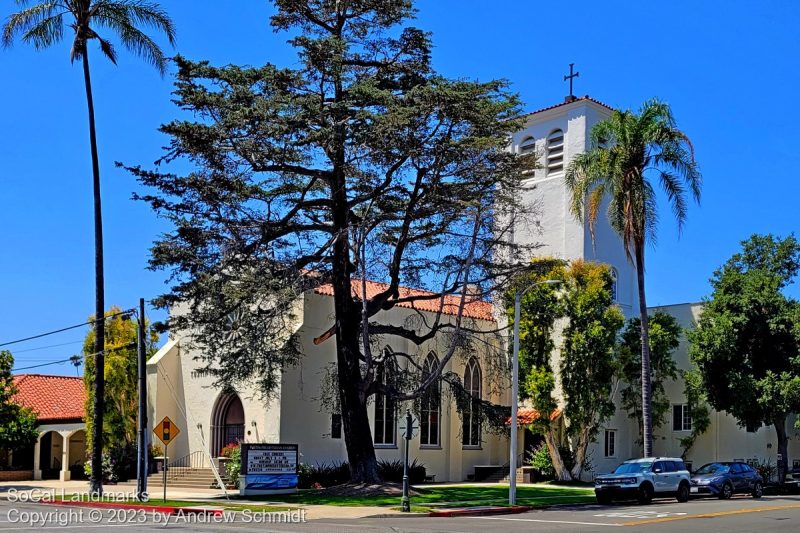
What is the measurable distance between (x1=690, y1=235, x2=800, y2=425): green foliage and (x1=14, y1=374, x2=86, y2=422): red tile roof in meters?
29.4

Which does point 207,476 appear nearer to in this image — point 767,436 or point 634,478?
point 634,478

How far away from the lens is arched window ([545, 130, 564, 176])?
142ft

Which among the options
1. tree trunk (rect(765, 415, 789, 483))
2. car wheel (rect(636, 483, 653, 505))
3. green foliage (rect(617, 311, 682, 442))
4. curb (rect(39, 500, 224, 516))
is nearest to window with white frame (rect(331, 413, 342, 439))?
A: curb (rect(39, 500, 224, 516))

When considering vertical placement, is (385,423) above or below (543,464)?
above

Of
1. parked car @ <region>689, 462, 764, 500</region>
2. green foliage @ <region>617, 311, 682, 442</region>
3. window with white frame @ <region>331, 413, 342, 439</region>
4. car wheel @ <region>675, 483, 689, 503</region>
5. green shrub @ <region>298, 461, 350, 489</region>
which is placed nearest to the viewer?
car wheel @ <region>675, 483, 689, 503</region>

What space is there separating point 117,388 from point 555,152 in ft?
75.4

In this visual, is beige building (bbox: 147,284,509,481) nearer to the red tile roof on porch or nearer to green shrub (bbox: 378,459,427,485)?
green shrub (bbox: 378,459,427,485)

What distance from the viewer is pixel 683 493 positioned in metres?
30.8

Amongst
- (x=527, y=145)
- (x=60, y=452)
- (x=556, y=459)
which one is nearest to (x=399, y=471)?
(x=556, y=459)

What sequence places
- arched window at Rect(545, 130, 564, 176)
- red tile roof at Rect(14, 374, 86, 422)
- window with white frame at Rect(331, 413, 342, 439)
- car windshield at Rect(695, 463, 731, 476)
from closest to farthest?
car windshield at Rect(695, 463, 731, 476) < window with white frame at Rect(331, 413, 342, 439) < arched window at Rect(545, 130, 564, 176) < red tile roof at Rect(14, 374, 86, 422)

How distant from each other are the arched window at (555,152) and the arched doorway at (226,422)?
59.4 feet

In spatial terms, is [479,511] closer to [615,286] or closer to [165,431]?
[165,431]

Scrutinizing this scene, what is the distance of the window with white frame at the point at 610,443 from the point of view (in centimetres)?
4153

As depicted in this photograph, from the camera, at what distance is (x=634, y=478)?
29359 mm
